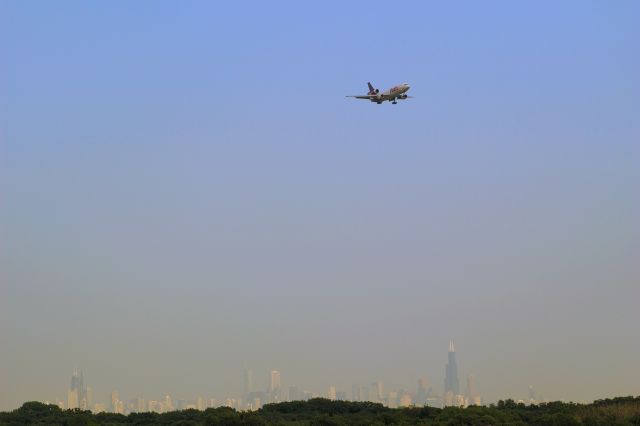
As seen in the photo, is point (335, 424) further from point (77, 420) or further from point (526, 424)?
point (77, 420)

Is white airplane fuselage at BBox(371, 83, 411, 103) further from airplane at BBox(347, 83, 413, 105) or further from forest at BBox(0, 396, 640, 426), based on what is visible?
forest at BBox(0, 396, 640, 426)

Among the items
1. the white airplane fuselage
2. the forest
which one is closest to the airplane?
the white airplane fuselage

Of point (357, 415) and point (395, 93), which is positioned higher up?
point (395, 93)

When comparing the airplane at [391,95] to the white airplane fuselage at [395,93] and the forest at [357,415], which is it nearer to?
the white airplane fuselage at [395,93]

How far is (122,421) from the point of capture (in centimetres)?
7206

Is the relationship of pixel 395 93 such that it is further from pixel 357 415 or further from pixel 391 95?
pixel 357 415

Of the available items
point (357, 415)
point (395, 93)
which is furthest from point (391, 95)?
point (357, 415)

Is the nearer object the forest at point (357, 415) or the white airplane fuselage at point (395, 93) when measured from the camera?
the forest at point (357, 415)

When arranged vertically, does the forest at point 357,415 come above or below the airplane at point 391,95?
below

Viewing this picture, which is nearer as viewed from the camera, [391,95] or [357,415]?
[357,415]

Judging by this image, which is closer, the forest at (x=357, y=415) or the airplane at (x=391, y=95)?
the forest at (x=357, y=415)

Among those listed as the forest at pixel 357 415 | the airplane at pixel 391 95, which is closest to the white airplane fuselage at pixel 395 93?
the airplane at pixel 391 95

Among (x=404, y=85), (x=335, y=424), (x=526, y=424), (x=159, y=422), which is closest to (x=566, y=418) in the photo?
(x=526, y=424)

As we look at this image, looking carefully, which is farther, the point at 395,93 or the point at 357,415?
the point at 395,93
